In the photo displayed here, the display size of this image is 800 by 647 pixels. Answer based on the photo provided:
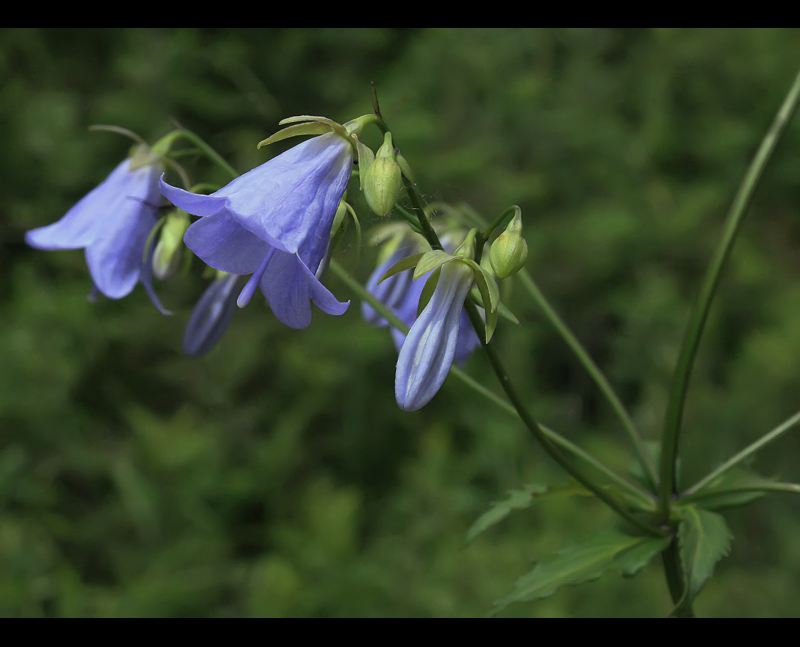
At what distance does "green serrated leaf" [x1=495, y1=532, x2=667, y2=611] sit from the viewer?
4.21ft

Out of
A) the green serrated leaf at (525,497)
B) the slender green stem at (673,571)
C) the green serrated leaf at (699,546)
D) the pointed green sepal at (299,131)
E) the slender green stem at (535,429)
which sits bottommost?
the slender green stem at (673,571)

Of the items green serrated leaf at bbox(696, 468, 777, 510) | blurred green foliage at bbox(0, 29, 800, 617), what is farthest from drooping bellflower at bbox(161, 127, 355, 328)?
blurred green foliage at bbox(0, 29, 800, 617)

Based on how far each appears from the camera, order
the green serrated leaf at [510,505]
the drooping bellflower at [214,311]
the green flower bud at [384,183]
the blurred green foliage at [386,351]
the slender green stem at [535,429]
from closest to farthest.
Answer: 1. the green flower bud at [384,183]
2. the slender green stem at [535,429]
3. the green serrated leaf at [510,505]
4. the drooping bellflower at [214,311]
5. the blurred green foliage at [386,351]

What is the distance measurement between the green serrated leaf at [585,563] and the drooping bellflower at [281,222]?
65cm

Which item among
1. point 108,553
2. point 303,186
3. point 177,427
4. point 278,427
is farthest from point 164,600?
point 303,186

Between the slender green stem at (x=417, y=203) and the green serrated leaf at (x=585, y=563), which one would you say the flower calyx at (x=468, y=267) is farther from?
the green serrated leaf at (x=585, y=563)

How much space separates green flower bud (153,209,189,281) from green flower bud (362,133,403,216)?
0.54 m

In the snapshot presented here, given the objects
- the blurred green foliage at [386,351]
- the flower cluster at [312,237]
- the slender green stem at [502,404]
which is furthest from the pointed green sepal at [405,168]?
the blurred green foliage at [386,351]

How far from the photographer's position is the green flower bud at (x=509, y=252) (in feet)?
3.45

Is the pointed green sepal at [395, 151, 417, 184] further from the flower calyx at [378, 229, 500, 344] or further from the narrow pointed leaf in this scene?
the narrow pointed leaf

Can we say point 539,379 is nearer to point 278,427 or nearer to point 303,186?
point 278,427

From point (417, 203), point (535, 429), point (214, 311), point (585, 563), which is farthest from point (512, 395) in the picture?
point (214, 311)

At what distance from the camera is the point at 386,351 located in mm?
A: 3883

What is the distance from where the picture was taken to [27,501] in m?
3.41
